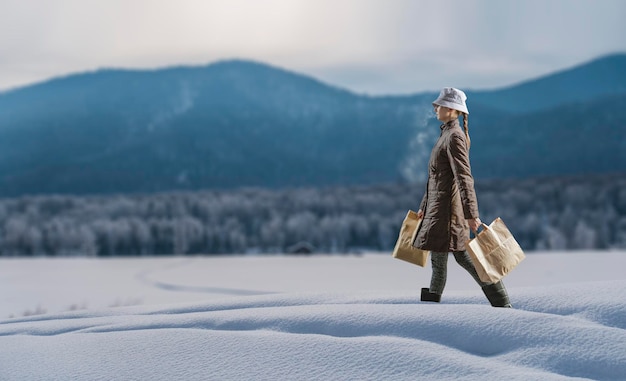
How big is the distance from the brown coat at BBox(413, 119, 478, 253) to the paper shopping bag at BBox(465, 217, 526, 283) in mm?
161

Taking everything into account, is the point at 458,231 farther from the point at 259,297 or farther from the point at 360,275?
the point at 360,275

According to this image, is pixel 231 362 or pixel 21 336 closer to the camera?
pixel 231 362

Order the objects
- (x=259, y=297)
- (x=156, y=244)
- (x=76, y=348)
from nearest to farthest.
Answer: (x=76, y=348), (x=259, y=297), (x=156, y=244)

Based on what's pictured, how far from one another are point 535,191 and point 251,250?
37.4m

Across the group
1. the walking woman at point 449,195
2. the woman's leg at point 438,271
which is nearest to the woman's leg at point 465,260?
the walking woman at point 449,195

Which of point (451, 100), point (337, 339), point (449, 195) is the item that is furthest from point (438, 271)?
point (451, 100)

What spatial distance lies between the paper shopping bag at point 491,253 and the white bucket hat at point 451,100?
3.29 ft

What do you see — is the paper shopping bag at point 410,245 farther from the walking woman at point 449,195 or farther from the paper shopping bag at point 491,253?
the paper shopping bag at point 491,253

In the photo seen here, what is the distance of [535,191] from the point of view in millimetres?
98562

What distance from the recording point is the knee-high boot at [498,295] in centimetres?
643

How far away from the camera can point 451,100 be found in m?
6.57

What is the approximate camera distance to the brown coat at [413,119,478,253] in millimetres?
6406

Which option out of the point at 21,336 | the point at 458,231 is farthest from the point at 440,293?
the point at 21,336

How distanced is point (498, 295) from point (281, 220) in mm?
85261
